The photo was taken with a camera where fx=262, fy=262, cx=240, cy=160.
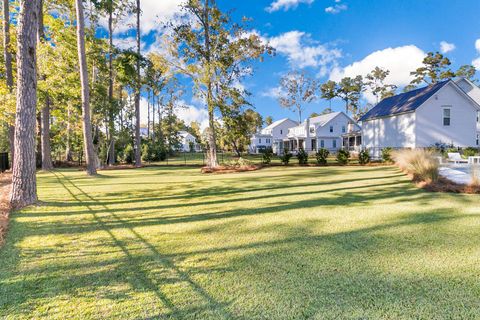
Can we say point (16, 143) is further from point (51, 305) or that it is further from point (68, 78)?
point (68, 78)

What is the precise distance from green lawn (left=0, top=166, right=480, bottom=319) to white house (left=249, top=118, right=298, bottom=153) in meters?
44.1

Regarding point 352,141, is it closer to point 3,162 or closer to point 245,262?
point 3,162

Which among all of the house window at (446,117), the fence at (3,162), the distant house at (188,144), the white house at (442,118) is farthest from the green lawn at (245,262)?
the distant house at (188,144)

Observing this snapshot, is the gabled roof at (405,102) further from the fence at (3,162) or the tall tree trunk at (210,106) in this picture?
the fence at (3,162)

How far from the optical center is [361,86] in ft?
171

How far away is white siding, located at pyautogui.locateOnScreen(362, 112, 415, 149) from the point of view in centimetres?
2136

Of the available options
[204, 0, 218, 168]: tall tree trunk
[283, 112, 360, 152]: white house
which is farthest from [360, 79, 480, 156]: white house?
[283, 112, 360, 152]: white house

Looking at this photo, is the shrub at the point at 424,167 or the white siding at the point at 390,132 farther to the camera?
the white siding at the point at 390,132

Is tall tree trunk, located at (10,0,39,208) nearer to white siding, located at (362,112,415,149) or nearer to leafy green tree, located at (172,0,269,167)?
leafy green tree, located at (172,0,269,167)

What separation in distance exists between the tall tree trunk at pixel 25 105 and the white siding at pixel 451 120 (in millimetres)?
23835

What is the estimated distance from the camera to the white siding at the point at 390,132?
21.4 m

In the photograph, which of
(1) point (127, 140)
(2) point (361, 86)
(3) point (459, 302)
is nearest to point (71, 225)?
(3) point (459, 302)

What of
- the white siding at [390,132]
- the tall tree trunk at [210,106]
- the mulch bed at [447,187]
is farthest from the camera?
the white siding at [390,132]

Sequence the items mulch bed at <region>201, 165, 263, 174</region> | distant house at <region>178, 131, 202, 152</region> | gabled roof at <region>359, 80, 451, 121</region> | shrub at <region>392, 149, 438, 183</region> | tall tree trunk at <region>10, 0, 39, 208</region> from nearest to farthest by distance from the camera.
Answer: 1. tall tree trunk at <region>10, 0, 39, 208</region>
2. shrub at <region>392, 149, 438, 183</region>
3. mulch bed at <region>201, 165, 263, 174</region>
4. gabled roof at <region>359, 80, 451, 121</region>
5. distant house at <region>178, 131, 202, 152</region>
